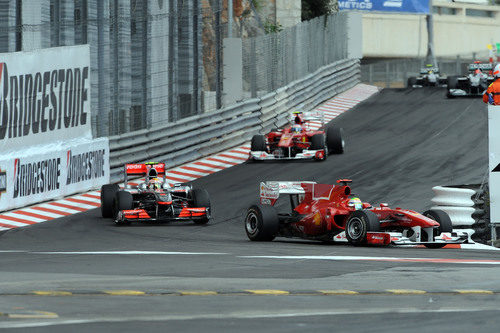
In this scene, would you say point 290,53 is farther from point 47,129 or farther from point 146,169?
point 146,169

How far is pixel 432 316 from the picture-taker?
8.66 m

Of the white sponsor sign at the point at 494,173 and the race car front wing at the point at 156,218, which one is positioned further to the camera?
the race car front wing at the point at 156,218

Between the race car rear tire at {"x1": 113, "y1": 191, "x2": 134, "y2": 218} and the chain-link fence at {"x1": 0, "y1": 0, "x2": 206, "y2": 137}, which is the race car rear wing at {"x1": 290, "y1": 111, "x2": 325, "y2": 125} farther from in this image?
the race car rear tire at {"x1": 113, "y1": 191, "x2": 134, "y2": 218}

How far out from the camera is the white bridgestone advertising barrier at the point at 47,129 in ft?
70.4

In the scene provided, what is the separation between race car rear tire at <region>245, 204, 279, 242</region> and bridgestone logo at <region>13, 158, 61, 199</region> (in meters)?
6.09

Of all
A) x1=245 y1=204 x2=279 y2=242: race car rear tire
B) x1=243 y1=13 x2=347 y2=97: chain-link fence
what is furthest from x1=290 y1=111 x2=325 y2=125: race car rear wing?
x1=245 y1=204 x2=279 y2=242: race car rear tire

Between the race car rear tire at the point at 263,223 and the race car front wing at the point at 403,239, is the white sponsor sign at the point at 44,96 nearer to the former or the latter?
the race car rear tire at the point at 263,223

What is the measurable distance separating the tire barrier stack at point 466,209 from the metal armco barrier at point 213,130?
9.61m

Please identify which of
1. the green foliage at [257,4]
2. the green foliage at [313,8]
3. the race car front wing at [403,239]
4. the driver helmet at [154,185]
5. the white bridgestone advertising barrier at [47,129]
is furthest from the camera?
the green foliage at [313,8]

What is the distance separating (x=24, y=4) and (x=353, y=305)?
16292mm

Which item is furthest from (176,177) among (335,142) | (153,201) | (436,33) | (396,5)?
(436,33)

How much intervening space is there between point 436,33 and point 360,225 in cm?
6496

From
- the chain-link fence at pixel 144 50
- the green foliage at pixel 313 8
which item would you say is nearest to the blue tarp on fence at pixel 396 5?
the green foliage at pixel 313 8

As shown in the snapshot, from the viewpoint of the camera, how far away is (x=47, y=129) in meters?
23.2
